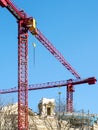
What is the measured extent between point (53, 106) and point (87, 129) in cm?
1484

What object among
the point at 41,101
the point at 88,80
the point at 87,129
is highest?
the point at 88,80

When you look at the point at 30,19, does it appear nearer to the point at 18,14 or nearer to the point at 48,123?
the point at 18,14

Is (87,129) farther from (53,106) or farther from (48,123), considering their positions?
(53,106)

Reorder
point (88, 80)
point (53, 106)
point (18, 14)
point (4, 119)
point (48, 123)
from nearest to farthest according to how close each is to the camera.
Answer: point (4, 119) < point (48, 123) < point (53, 106) < point (18, 14) < point (88, 80)

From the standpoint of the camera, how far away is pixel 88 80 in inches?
4375

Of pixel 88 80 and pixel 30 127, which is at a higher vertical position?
pixel 88 80

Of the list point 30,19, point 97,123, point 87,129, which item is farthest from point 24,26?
point 87,129

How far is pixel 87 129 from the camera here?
62.1 meters

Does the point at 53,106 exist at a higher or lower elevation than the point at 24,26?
lower

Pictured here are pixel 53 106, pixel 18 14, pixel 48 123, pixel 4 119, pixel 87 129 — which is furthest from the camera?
pixel 18 14

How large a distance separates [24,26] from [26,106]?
15.0 m

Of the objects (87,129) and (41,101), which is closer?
(87,129)

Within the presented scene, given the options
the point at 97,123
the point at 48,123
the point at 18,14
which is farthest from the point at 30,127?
the point at 18,14

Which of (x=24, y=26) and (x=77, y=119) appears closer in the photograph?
(x=77, y=119)
